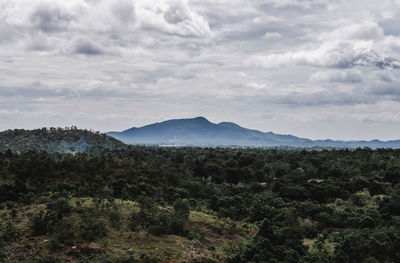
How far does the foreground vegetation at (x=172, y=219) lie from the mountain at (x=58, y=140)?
100428mm

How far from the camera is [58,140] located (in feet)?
560

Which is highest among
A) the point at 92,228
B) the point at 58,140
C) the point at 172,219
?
the point at 58,140

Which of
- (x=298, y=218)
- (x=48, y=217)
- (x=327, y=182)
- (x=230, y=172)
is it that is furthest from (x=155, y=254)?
(x=230, y=172)

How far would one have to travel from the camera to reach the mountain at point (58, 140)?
518 feet

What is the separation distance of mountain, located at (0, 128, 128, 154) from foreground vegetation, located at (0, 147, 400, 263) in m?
100

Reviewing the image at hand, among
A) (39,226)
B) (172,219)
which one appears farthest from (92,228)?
(172,219)

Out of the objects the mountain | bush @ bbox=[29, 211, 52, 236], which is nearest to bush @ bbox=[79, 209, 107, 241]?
bush @ bbox=[29, 211, 52, 236]

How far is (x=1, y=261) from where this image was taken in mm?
24719

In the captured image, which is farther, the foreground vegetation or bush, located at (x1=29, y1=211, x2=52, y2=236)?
bush, located at (x1=29, y1=211, x2=52, y2=236)

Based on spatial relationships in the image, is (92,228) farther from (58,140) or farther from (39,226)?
(58,140)

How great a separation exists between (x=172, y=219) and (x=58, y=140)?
14895 centimetres

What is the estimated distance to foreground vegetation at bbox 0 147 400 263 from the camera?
1130 inches

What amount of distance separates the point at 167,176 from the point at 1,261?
1531 inches

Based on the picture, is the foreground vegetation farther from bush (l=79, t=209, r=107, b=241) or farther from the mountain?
the mountain
